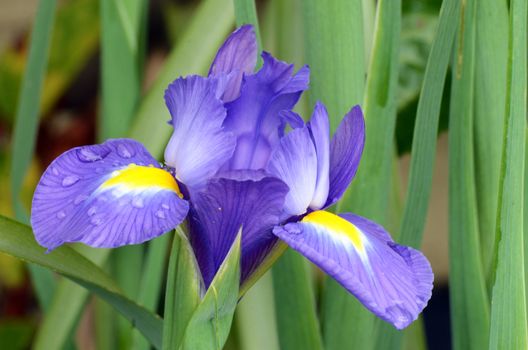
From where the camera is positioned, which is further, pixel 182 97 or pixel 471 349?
pixel 471 349

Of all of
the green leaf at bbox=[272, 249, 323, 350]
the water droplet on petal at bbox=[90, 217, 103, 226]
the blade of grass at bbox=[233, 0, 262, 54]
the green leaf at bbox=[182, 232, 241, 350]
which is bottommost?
the green leaf at bbox=[272, 249, 323, 350]

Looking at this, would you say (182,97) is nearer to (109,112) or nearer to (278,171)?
(278,171)

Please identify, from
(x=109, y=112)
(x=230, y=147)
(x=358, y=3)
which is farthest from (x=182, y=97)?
(x=109, y=112)

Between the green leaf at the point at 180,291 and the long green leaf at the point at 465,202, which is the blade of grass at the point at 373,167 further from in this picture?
the green leaf at the point at 180,291

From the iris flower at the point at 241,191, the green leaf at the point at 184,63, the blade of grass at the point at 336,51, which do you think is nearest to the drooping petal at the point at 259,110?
the iris flower at the point at 241,191

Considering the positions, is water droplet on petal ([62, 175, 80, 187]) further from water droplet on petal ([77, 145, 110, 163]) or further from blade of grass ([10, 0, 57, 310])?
blade of grass ([10, 0, 57, 310])

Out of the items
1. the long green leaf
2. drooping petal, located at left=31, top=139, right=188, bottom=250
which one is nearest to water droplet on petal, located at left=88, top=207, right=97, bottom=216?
drooping petal, located at left=31, top=139, right=188, bottom=250
